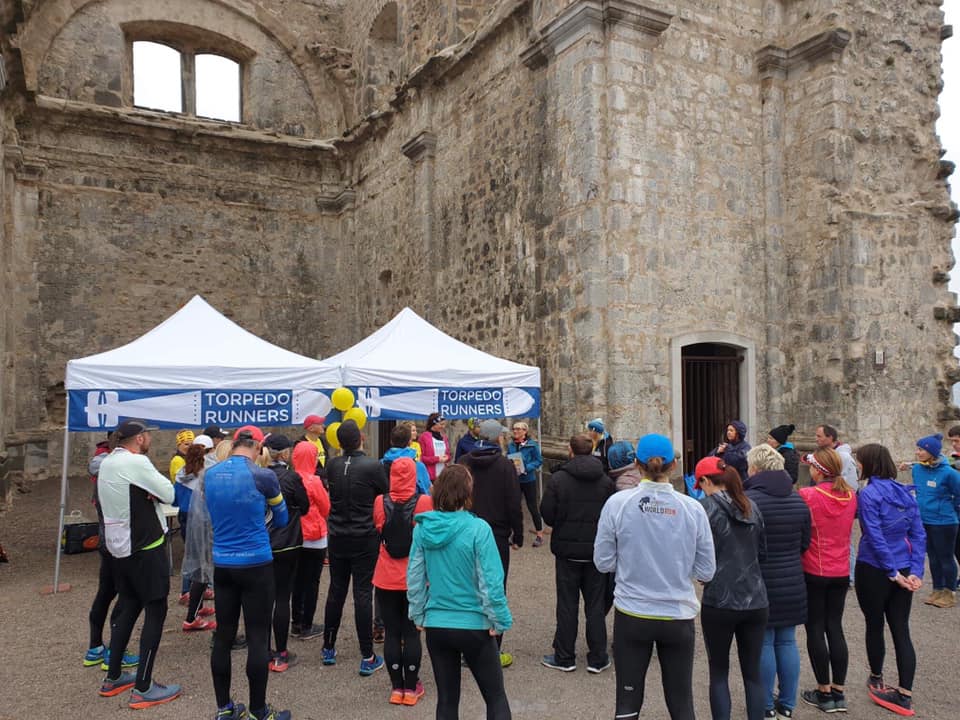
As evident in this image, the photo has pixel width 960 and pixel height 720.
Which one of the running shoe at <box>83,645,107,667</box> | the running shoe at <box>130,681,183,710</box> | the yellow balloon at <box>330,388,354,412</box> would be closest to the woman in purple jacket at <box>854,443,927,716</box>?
the running shoe at <box>130,681,183,710</box>

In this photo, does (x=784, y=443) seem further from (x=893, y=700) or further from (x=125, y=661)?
(x=125, y=661)

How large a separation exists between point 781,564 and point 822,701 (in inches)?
45.3

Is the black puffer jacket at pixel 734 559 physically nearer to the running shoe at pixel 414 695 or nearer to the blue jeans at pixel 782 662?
the blue jeans at pixel 782 662

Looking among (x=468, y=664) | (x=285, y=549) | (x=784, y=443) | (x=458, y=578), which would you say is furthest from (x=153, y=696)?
(x=784, y=443)

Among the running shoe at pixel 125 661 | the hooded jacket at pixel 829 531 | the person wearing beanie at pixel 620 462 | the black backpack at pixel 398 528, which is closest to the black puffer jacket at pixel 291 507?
the black backpack at pixel 398 528

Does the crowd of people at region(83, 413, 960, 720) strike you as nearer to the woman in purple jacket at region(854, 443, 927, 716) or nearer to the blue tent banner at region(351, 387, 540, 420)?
the woman in purple jacket at region(854, 443, 927, 716)

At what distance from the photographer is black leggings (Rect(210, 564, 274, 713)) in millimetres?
3861

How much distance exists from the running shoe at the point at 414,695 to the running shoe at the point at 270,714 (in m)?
0.68

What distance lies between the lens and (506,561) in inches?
210

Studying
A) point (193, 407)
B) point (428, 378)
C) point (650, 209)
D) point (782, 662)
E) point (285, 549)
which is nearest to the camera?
point (782, 662)

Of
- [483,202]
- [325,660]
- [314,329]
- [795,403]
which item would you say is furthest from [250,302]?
[325,660]

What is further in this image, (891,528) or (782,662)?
(891,528)

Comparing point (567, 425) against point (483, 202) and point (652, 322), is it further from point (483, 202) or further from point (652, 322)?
point (483, 202)

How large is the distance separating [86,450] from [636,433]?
11876 millimetres
